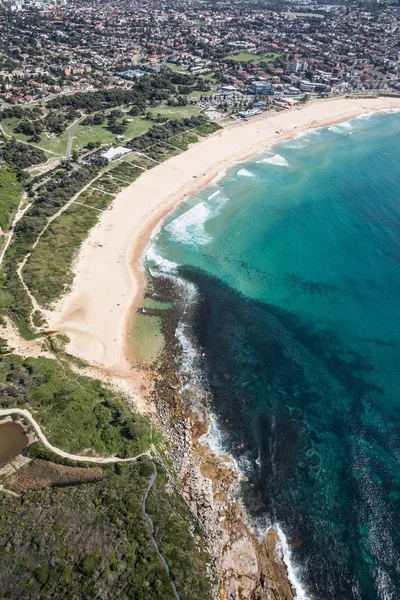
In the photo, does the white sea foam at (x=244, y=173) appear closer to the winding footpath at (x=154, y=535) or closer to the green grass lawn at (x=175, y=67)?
the winding footpath at (x=154, y=535)

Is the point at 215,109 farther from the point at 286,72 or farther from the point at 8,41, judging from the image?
the point at 8,41

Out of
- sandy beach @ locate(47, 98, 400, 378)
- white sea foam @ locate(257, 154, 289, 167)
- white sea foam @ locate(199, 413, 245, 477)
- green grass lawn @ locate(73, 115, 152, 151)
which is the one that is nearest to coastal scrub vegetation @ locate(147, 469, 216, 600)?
white sea foam @ locate(199, 413, 245, 477)

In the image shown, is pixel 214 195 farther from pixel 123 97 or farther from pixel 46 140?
pixel 123 97

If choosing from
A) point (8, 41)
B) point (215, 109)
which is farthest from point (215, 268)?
point (8, 41)

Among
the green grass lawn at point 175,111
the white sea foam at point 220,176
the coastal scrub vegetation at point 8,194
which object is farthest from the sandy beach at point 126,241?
the green grass lawn at point 175,111

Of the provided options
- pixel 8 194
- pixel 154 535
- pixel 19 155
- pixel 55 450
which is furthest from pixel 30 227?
pixel 154 535

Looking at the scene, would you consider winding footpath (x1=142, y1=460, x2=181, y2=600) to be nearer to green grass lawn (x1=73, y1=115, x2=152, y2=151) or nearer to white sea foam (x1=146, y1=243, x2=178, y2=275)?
white sea foam (x1=146, y1=243, x2=178, y2=275)
